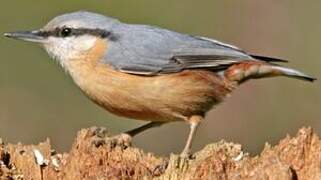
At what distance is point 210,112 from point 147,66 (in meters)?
3.30

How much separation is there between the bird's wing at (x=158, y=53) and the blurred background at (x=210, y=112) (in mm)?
2103

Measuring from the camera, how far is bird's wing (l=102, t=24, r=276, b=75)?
738cm

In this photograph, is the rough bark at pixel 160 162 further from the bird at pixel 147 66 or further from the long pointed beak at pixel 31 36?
the long pointed beak at pixel 31 36

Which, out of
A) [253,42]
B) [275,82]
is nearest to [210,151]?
[275,82]

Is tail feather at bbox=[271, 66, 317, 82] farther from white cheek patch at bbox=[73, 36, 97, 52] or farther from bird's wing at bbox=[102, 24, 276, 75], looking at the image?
white cheek patch at bbox=[73, 36, 97, 52]

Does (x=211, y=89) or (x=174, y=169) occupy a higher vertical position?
(x=211, y=89)

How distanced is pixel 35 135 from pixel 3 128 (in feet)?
0.98

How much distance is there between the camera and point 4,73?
Result: 11.2 m

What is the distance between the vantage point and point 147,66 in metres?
7.38

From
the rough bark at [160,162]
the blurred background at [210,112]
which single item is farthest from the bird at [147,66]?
the blurred background at [210,112]

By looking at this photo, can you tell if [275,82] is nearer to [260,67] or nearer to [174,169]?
[260,67]

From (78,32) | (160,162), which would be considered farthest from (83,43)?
(160,162)

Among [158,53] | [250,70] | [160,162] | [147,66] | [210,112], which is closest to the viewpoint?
[160,162]

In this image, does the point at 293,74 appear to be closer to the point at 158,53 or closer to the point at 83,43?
the point at 158,53
